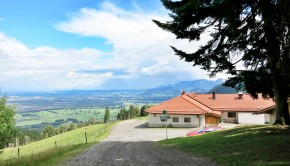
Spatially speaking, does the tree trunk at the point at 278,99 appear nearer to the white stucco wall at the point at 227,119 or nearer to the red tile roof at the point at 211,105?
the red tile roof at the point at 211,105

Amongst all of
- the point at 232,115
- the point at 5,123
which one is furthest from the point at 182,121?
the point at 5,123

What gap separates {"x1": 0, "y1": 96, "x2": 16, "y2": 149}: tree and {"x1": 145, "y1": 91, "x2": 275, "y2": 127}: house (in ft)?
77.4

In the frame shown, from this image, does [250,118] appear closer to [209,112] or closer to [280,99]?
[209,112]

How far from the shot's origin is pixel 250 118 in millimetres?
61500

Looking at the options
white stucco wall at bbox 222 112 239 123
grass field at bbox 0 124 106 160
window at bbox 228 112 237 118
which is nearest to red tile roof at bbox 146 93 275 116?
window at bbox 228 112 237 118

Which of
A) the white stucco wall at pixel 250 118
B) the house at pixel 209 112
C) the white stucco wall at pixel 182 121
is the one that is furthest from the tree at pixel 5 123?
the white stucco wall at pixel 250 118

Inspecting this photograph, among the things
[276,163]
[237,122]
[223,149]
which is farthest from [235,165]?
[237,122]

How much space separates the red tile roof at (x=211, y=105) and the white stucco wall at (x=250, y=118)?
0.75 meters

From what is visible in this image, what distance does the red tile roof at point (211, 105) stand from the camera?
60562mm

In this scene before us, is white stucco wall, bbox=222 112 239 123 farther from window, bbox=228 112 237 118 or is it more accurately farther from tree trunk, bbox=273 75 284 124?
tree trunk, bbox=273 75 284 124

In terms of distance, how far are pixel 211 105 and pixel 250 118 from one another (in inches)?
341

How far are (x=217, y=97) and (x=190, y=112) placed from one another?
16.2 metres

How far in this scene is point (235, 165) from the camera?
11.9 metres

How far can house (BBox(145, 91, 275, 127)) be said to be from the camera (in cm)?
5912
